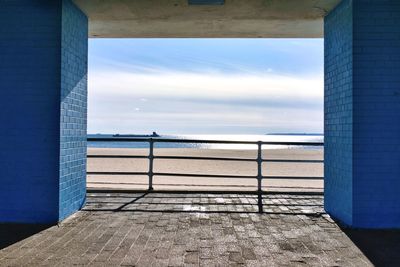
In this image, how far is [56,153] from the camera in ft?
16.9

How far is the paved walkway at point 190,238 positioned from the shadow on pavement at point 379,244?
9 centimetres

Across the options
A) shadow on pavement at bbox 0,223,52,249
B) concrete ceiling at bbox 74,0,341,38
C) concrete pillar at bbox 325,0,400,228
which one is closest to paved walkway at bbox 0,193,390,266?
shadow on pavement at bbox 0,223,52,249

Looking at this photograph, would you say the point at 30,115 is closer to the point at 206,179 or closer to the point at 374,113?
the point at 374,113

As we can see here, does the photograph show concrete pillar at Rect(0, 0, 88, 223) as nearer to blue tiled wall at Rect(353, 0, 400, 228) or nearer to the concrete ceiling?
the concrete ceiling

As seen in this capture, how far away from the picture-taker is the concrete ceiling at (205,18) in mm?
5492

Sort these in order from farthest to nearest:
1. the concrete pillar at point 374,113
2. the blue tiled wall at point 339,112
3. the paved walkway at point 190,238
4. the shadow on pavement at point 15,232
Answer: the blue tiled wall at point 339,112 < the concrete pillar at point 374,113 < the shadow on pavement at point 15,232 < the paved walkway at point 190,238

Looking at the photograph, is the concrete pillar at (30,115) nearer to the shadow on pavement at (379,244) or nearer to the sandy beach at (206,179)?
the sandy beach at (206,179)

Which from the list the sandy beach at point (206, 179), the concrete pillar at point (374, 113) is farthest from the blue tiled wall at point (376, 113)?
the sandy beach at point (206, 179)

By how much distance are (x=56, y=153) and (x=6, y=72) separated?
4.20 ft

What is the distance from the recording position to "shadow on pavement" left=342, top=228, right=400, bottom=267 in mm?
3785

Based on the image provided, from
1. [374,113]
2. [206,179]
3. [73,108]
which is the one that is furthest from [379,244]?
[206,179]

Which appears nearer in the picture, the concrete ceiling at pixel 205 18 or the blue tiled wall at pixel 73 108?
the blue tiled wall at pixel 73 108

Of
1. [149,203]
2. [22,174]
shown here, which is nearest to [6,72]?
[22,174]

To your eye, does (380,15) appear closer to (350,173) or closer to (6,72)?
(350,173)
